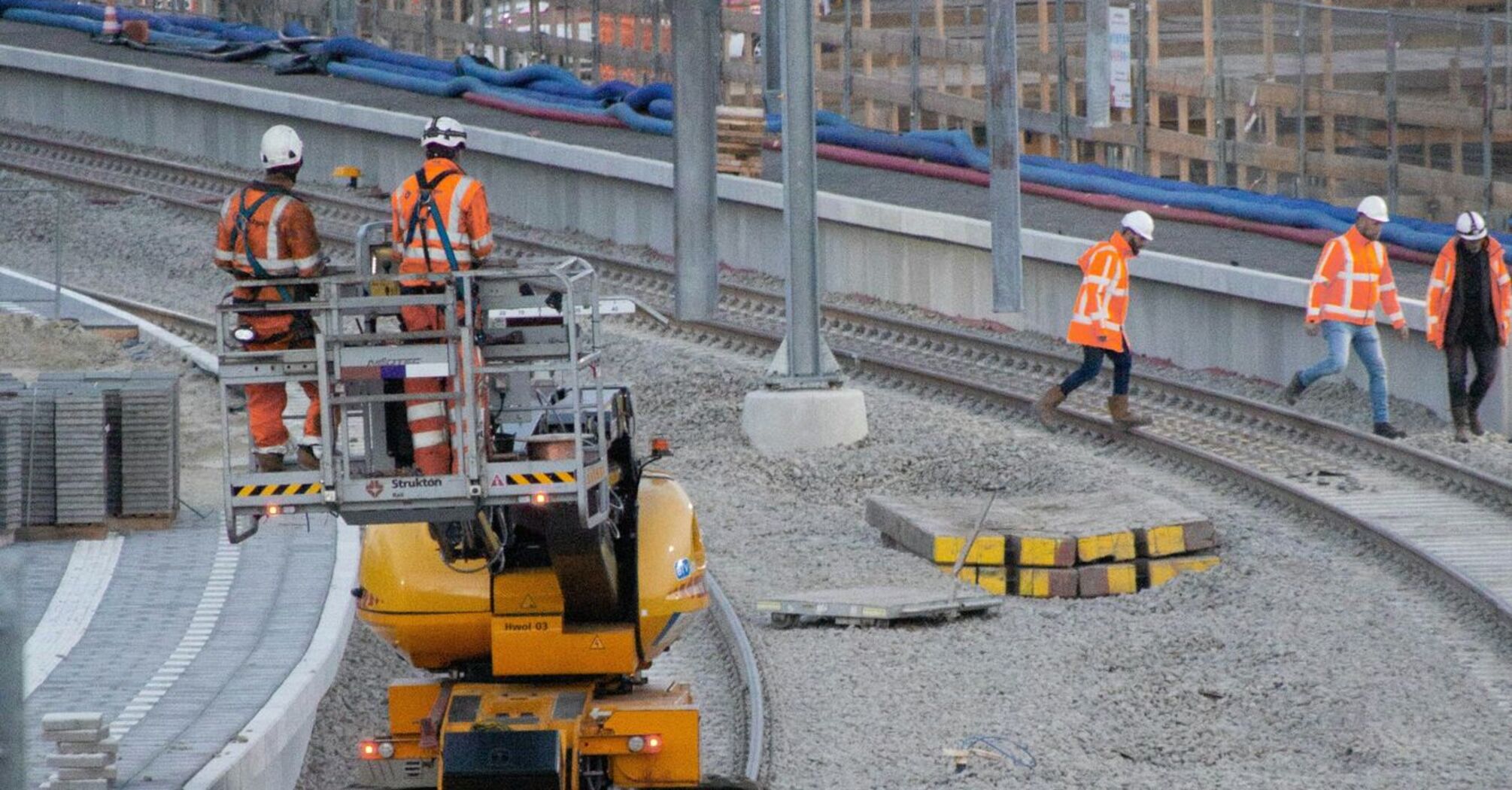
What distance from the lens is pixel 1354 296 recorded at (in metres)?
17.5

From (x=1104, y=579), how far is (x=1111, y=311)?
4393mm

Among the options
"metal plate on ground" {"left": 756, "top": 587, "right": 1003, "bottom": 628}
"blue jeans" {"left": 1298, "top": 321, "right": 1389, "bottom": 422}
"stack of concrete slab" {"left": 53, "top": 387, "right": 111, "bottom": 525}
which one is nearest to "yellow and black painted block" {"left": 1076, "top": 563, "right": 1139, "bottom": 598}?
"metal plate on ground" {"left": 756, "top": 587, "right": 1003, "bottom": 628}

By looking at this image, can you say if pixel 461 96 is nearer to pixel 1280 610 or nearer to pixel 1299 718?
pixel 1280 610

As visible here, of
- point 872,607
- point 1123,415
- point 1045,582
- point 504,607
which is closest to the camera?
point 504,607

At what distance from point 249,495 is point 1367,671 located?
20.2 feet

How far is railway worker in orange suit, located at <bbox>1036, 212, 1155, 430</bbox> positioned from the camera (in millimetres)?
17500

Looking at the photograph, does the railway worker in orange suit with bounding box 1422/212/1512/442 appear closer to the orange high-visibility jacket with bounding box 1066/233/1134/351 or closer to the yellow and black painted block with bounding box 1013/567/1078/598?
the orange high-visibility jacket with bounding box 1066/233/1134/351

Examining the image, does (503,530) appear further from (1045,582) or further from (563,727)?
Result: (1045,582)

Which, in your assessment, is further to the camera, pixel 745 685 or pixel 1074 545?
pixel 1074 545

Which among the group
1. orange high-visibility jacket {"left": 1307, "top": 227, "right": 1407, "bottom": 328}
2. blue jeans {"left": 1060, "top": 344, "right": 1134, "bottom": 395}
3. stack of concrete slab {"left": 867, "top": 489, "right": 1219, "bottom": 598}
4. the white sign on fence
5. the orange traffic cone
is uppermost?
the orange traffic cone

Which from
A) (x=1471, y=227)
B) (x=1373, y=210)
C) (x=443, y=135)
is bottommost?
(x=1471, y=227)

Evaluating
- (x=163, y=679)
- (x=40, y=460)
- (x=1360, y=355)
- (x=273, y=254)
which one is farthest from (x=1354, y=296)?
(x=273, y=254)

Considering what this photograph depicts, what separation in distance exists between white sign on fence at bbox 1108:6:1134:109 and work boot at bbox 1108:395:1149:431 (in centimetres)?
888

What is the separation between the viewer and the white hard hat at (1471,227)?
17062 mm
